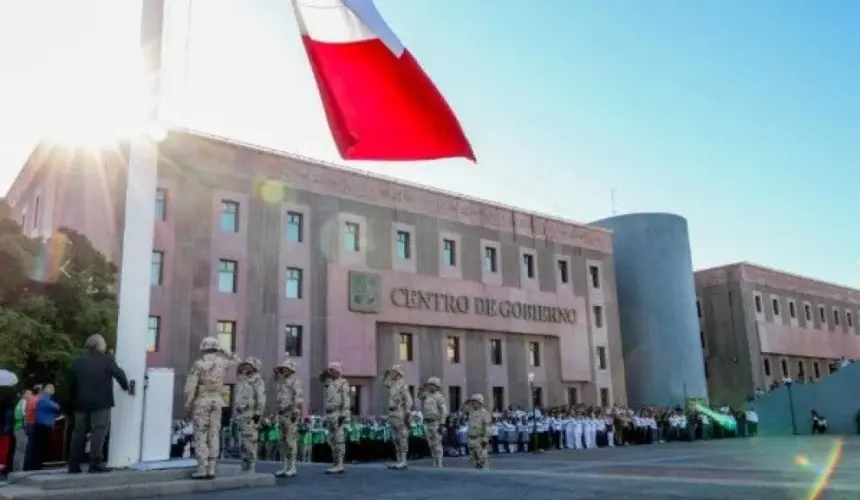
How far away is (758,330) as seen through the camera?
2110 inches

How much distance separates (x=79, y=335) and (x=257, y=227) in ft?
36.8

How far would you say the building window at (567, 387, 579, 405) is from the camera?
41062 millimetres

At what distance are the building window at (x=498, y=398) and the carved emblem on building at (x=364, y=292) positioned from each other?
8.77 m

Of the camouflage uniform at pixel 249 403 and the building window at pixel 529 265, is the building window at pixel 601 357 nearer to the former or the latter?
the building window at pixel 529 265

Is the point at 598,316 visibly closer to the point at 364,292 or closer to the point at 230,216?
the point at 364,292

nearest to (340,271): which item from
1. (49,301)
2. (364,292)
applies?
(364,292)

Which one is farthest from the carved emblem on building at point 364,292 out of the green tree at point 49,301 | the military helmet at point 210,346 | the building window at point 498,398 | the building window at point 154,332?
the military helmet at point 210,346

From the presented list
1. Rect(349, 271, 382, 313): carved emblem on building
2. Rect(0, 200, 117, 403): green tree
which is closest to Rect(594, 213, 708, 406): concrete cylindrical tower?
Rect(349, 271, 382, 313): carved emblem on building

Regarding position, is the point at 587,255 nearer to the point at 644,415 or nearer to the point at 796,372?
the point at 644,415

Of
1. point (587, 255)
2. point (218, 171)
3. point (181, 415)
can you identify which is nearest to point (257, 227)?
point (218, 171)

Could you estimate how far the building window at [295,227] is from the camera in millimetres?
32312

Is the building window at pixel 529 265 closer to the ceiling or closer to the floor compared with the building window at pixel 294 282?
closer to the ceiling

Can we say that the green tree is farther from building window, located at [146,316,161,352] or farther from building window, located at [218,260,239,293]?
building window, located at [218,260,239,293]

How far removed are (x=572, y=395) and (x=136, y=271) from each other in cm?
3585
